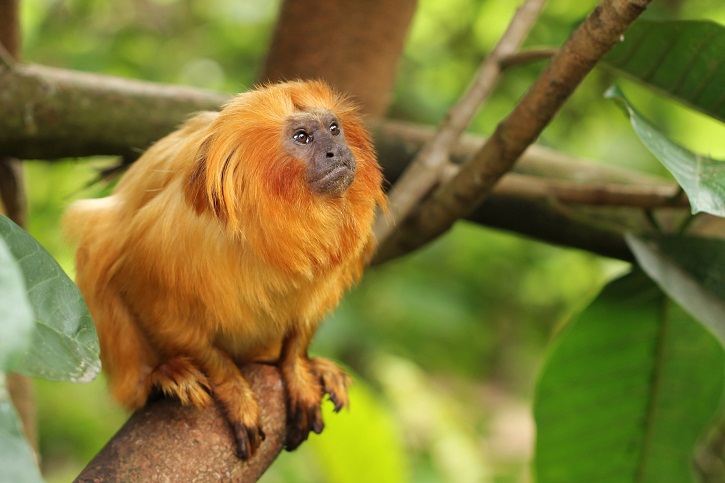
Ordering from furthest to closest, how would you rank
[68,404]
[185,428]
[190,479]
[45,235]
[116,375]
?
[68,404], [45,235], [116,375], [185,428], [190,479]

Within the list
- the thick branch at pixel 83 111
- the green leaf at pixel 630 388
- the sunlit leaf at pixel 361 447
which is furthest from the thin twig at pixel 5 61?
the green leaf at pixel 630 388

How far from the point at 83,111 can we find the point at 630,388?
175 centimetres

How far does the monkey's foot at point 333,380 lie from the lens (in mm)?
1938

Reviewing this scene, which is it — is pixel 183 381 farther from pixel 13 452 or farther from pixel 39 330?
pixel 13 452

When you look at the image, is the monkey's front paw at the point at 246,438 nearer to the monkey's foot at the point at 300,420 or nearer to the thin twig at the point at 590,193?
the monkey's foot at the point at 300,420

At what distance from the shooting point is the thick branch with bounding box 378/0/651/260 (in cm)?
149

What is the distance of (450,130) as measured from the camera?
2.26m

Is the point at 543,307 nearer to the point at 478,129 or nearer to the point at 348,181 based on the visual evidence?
the point at 478,129

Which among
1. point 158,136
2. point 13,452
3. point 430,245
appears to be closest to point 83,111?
point 158,136

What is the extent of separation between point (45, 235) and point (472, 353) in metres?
2.74

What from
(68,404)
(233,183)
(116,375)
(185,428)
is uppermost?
(233,183)

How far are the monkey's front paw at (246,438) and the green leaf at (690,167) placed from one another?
0.96m

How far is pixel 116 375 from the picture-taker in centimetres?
184

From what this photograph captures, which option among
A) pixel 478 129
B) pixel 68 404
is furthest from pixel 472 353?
pixel 68 404
